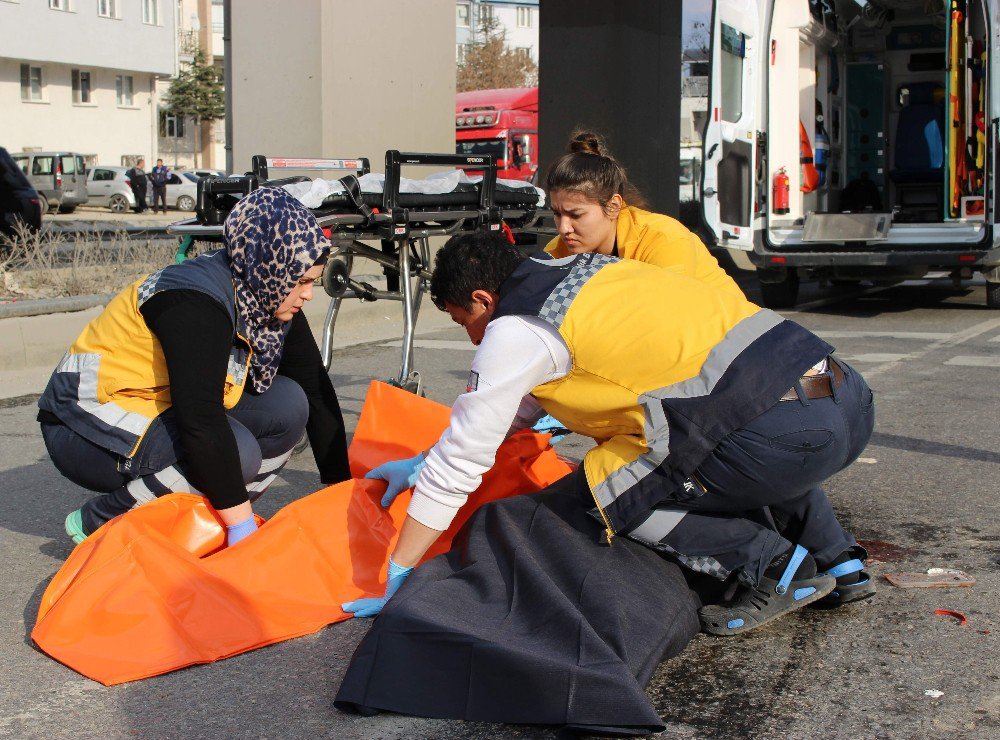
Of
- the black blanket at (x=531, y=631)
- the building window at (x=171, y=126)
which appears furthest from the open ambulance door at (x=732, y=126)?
the building window at (x=171, y=126)

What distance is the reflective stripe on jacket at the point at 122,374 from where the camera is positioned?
3605mm

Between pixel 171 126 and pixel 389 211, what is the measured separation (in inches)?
2199

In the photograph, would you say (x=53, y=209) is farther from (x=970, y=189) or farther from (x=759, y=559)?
(x=759, y=559)

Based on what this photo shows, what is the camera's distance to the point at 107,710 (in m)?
2.80

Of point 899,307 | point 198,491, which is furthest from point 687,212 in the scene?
point 198,491

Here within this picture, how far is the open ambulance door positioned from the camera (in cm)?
1045

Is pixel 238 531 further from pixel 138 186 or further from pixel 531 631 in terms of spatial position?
pixel 138 186

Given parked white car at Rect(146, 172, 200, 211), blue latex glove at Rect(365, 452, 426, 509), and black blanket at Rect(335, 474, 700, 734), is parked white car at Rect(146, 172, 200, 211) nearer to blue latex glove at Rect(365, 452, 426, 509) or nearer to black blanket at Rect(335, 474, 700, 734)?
blue latex glove at Rect(365, 452, 426, 509)

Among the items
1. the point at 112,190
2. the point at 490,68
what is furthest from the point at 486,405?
the point at 490,68

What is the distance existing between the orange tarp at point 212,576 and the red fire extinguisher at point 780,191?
8.07 metres

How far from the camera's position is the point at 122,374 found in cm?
365

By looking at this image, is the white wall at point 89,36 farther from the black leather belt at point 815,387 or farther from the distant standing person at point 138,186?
the black leather belt at point 815,387

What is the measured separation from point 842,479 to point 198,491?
2603 millimetres

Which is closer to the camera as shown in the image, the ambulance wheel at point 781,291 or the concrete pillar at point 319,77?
the concrete pillar at point 319,77
